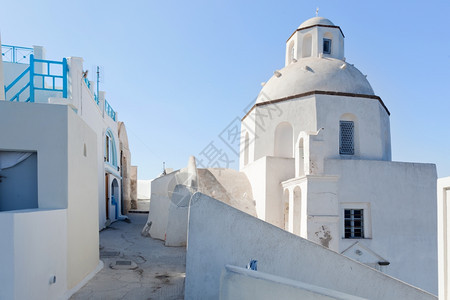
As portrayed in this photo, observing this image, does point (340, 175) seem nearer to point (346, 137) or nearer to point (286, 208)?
point (286, 208)

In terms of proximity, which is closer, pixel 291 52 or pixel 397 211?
pixel 397 211

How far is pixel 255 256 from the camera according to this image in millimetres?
4734

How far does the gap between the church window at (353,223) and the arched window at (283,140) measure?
3193 millimetres

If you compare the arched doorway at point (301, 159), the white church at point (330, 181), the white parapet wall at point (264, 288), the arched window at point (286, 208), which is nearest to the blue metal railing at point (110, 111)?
the white church at point (330, 181)

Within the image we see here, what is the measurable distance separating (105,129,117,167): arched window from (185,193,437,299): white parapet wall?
11387 mm

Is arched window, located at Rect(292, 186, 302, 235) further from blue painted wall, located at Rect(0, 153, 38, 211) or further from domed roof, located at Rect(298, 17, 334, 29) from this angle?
domed roof, located at Rect(298, 17, 334, 29)

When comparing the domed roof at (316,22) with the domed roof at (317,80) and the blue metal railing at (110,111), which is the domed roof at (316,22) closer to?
the domed roof at (317,80)

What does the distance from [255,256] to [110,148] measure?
1298 centimetres

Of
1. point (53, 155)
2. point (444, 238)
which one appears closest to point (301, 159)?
point (444, 238)

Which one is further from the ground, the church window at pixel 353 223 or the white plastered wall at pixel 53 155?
the white plastered wall at pixel 53 155

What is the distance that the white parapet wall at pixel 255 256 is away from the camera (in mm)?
4609

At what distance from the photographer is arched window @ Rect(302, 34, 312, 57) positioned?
47.1ft

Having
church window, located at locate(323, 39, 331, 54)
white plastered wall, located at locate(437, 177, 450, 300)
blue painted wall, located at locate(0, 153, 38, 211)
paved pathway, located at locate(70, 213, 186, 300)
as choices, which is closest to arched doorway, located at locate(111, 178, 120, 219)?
paved pathway, located at locate(70, 213, 186, 300)

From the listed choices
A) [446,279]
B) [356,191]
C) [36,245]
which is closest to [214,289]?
[36,245]
